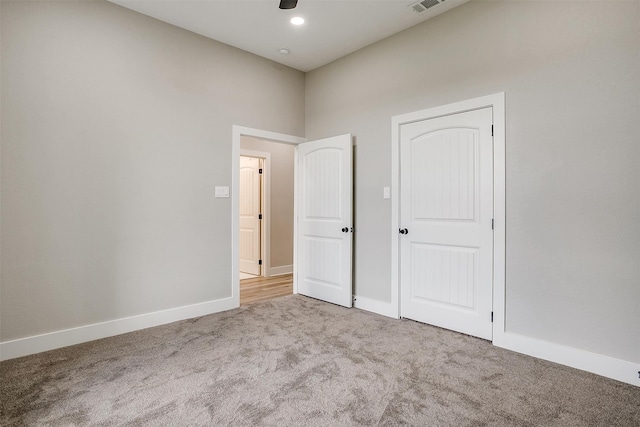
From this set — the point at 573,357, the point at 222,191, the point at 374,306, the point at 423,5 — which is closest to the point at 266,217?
the point at 222,191

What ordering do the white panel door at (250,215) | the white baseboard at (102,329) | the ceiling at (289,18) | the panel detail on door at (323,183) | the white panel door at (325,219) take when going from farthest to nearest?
the white panel door at (250,215) < the panel detail on door at (323,183) < the white panel door at (325,219) < the ceiling at (289,18) < the white baseboard at (102,329)

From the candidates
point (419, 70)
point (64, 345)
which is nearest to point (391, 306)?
point (419, 70)

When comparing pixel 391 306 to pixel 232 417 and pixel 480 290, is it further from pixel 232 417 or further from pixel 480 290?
pixel 232 417

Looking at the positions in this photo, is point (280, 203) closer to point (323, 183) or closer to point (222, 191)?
point (323, 183)

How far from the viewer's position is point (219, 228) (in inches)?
147

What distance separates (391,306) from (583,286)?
1.68 meters

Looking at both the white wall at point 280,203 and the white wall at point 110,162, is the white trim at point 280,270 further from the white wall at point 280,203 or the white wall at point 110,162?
the white wall at point 110,162

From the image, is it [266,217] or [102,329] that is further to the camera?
[266,217]

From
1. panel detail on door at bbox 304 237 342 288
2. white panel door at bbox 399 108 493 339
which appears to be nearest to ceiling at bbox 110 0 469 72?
white panel door at bbox 399 108 493 339

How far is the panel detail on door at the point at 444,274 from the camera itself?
2.99m

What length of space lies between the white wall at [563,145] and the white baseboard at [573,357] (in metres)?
0.05

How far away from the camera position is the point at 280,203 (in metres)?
5.98

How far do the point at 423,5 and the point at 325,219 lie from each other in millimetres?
2425

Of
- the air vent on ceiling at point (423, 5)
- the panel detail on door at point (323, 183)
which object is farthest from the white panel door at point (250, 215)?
the air vent on ceiling at point (423, 5)
